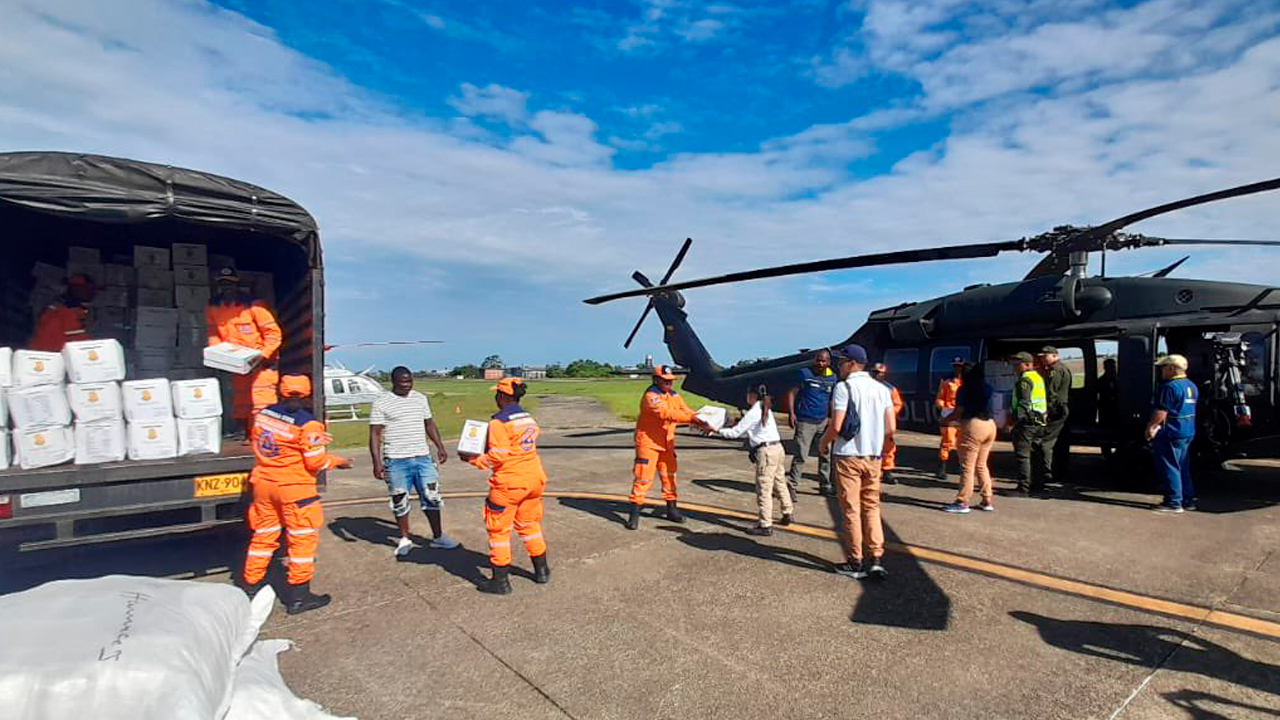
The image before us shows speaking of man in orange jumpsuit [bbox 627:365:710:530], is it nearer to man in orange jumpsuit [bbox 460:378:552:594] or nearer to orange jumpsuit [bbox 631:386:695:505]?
orange jumpsuit [bbox 631:386:695:505]

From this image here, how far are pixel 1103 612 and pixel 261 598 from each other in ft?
16.9

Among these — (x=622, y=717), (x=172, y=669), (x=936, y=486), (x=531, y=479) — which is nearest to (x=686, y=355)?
(x=936, y=486)

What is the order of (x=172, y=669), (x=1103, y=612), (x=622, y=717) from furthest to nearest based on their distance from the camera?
(x=1103, y=612) < (x=622, y=717) < (x=172, y=669)

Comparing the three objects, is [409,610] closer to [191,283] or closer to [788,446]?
[191,283]

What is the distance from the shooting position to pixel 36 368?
4254 millimetres

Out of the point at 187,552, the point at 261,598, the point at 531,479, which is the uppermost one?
the point at 531,479

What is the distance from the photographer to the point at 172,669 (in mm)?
2217

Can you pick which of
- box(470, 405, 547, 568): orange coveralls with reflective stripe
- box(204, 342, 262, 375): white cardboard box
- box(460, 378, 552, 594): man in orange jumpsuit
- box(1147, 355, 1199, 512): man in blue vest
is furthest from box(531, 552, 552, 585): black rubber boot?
box(1147, 355, 1199, 512): man in blue vest

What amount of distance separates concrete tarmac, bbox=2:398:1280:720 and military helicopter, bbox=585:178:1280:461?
1.25 meters

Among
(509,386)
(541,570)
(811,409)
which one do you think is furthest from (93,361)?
(811,409)

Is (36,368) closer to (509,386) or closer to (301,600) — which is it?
(301,600)

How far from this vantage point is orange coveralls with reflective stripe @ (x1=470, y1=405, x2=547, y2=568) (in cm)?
460

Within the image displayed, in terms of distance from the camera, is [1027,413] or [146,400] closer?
[146,400]

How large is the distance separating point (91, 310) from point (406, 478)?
10.9ft
